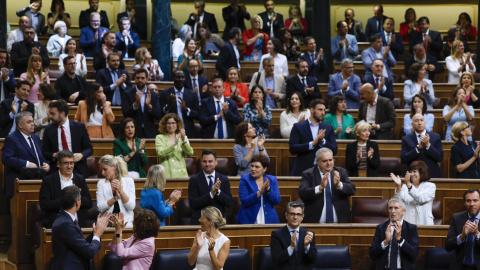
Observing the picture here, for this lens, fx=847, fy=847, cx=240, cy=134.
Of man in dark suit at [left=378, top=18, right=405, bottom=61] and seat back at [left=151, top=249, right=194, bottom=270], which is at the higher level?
man in dark suit at [left=378, top=18, right=405, bottom=61]

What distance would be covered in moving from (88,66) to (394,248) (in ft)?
18.9

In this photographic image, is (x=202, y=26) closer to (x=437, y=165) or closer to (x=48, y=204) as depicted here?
(x=437, y=165)

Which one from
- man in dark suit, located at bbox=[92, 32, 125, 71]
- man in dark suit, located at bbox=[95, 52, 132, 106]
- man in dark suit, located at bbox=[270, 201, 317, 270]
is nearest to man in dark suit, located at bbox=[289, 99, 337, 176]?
man in dark suit, located at bbox=[270, 201, 317, 270]

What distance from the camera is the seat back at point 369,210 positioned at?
304 inches

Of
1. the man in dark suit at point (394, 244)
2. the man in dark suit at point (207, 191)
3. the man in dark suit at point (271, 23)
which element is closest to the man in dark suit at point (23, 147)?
the man in dark suit at point (207, 191)

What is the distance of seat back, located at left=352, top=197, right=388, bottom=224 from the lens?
7727mm

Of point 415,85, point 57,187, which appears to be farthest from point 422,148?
point 57,187

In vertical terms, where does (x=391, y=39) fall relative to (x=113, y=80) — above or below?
above

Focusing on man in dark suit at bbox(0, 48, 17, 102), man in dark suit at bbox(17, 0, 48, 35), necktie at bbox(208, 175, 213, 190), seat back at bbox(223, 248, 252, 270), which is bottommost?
seat back at bbox(223, 248, 252, 270)

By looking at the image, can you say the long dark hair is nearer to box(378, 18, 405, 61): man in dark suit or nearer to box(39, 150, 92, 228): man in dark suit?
box(39, 150, 92, 228): man in dark suit

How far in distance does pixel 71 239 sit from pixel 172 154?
2267mm

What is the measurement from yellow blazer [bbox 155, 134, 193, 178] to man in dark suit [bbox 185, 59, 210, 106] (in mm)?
1632

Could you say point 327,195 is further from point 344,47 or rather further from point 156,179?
point 344,47

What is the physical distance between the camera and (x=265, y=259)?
22.2ft
